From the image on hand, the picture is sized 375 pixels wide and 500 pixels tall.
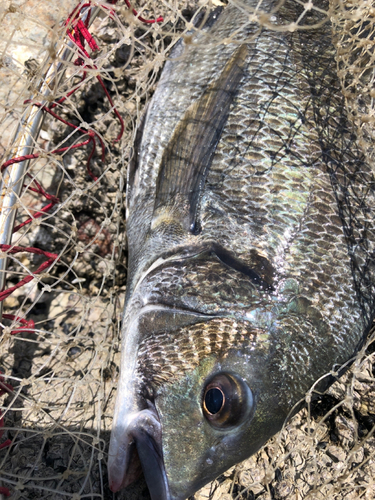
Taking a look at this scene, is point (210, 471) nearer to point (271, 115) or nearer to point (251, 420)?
point (251, 420)

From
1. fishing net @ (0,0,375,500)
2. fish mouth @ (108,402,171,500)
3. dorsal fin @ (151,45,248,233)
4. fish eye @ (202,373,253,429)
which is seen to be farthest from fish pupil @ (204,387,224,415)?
dorsal fin @ (151,45,248,233)

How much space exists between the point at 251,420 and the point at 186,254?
2.85ft

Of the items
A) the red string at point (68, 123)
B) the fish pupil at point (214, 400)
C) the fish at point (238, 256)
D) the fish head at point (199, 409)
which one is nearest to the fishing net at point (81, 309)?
the red string at point (68, 123)

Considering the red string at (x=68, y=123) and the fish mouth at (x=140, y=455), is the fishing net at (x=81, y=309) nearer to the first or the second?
the red string at (x=68, y=123)

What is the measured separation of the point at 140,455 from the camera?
5.64 feet

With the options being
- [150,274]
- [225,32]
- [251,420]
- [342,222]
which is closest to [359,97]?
[342,222]

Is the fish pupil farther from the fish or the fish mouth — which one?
the fish mouth

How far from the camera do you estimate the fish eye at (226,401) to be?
1.67m

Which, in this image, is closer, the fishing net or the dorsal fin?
the fishing net

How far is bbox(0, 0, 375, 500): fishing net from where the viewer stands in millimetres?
2049

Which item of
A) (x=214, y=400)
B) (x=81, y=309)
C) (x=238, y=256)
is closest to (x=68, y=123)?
(x=81, y=309)

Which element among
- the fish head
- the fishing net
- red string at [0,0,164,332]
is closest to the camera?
the fish head

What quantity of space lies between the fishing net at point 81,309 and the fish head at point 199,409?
10.9 inches

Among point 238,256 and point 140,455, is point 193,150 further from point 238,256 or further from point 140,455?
point 140,455
